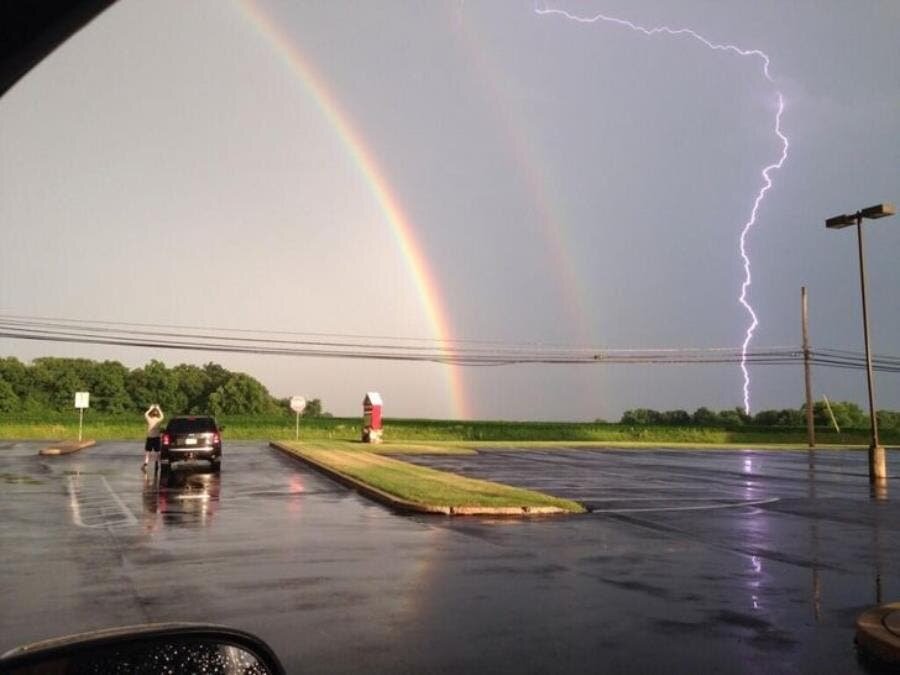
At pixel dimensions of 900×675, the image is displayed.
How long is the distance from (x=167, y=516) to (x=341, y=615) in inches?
342

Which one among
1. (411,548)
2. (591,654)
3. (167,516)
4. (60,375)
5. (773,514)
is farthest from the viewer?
(60,375)

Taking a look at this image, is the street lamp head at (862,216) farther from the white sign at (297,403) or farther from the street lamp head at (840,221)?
the white sign at (297,403)

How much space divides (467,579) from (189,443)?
19.4m

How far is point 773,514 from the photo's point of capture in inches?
640

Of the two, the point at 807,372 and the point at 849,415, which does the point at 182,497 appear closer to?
the point at 807,372

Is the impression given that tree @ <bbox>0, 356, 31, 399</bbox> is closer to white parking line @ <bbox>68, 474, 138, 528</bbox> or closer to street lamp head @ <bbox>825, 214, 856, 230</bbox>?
white parking line @ <bbox>68, 474, 138, 528</bbox>

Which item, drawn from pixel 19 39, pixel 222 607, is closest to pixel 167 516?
pixel 222 607

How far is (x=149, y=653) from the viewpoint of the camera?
162 cm

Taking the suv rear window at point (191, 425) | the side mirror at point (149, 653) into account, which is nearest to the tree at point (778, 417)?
the suv rear window at point (191, 425)

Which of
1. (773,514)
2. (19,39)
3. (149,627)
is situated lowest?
(773,514)

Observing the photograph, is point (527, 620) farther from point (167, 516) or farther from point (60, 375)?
point (60, 375)

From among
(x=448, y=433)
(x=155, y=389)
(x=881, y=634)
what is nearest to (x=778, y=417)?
(x=448, y=433)

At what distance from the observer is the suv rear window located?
87.7ft

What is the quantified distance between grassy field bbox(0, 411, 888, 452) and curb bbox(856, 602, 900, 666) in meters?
59.2
